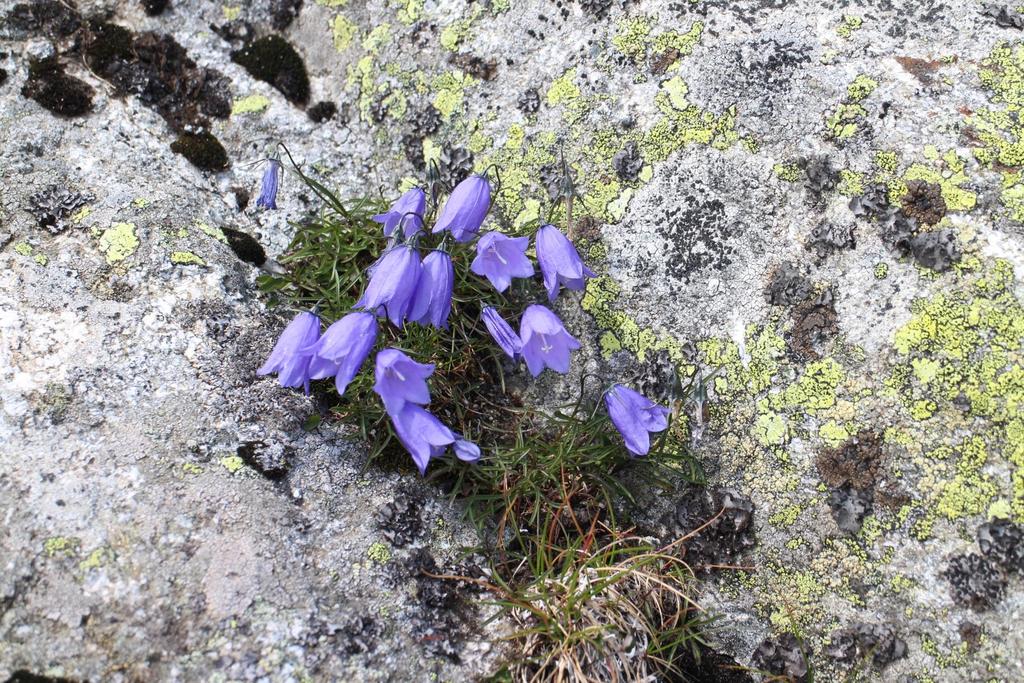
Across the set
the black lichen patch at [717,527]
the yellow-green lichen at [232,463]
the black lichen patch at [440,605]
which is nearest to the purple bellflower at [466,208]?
the yellow-green lichen at [232,463]

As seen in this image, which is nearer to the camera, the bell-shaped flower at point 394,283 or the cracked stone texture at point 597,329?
the cracked stone texture at point 597,329

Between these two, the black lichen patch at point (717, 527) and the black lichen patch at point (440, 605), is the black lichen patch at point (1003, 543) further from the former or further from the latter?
the black lichen patch at point (440, 605)

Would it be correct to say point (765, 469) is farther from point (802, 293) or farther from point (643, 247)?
point (643, 247)

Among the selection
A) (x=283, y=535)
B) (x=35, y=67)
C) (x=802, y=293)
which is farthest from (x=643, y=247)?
(x=35, y=67)

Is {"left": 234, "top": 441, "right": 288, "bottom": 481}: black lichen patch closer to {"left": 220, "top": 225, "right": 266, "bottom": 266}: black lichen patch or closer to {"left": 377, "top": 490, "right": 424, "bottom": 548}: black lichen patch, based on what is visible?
{"left": 377, "top": 490, "right": 424, "bottom": 548}: black lichen patch

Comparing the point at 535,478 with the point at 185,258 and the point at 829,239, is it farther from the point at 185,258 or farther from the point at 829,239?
the point at 185,258
